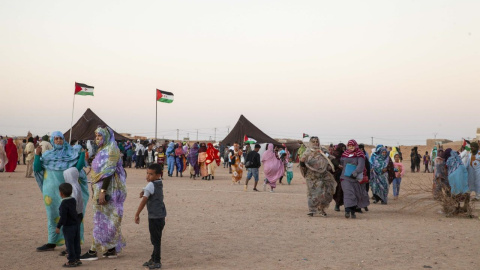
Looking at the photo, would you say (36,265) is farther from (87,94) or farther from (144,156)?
(87,94)

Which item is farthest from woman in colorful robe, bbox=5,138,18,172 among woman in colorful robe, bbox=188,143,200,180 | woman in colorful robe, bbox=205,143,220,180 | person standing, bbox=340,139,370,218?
person standing, bbox=340,139,370,218

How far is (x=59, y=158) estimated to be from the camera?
760cm

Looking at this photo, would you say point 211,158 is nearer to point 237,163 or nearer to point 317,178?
point 237,163

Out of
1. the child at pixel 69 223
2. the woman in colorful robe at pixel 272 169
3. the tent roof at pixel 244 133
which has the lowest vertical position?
the child at pixel 69 223

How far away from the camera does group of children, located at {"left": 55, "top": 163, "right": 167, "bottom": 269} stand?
6523 millimetres

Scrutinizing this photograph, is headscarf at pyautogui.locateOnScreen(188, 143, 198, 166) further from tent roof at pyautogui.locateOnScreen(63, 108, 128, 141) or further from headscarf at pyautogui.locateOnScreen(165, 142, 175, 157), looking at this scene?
tent roof at pyautogui.locateOnScreen(63, 108, 128, 141)

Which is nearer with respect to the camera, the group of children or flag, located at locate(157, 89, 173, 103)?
the group of children

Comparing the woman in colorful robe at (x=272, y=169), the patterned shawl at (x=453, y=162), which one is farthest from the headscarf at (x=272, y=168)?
the patterned shawl at (x=453, y=162)

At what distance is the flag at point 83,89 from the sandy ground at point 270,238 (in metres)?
22.8

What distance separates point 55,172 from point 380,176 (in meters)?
9.60

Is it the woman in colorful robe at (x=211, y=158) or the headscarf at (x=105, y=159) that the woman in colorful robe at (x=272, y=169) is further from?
the headscarf at (x=105, y=159)

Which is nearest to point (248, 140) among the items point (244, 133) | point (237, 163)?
point (244, 133)

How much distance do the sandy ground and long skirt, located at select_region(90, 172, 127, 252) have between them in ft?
0.72

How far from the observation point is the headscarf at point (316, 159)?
11820mm
